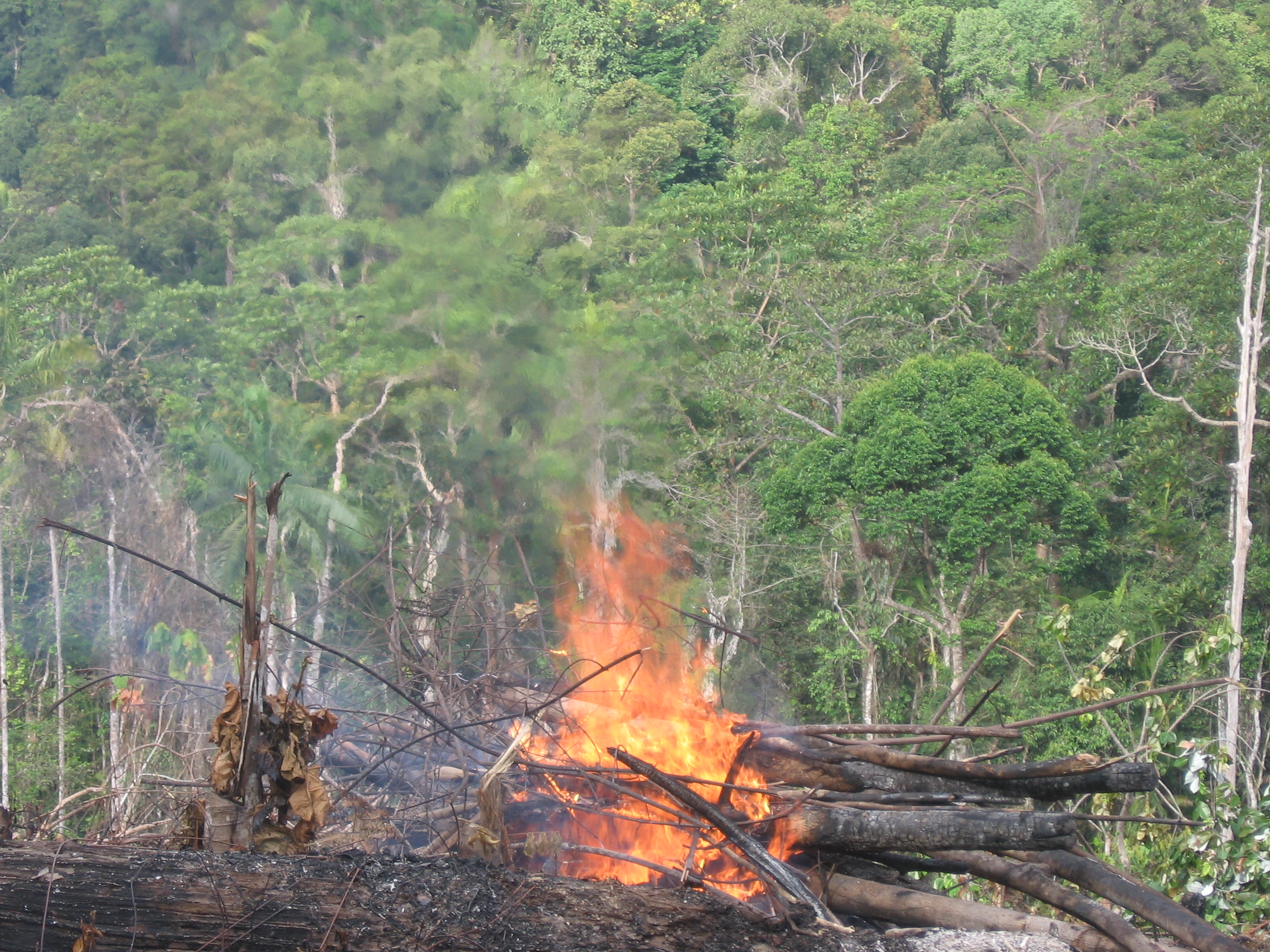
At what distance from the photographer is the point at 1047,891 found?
4.64 m

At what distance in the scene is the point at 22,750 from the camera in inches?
838

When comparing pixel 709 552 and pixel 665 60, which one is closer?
pixel 709 552

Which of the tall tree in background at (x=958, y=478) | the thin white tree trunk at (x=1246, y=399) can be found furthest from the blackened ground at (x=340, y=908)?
the thin white tree trunk at (x=1246, y=399)

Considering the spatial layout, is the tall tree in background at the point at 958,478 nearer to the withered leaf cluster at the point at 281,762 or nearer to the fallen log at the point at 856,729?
the fallen log at the point at 856,729

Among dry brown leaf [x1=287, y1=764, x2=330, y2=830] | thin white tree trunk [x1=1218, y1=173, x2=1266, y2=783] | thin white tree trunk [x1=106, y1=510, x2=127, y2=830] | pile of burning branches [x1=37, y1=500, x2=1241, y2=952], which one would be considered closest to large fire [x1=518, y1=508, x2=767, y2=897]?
pile of burning branches [x1=37, y1=500, x2=1241, y2=952]

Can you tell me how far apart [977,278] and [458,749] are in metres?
18.7

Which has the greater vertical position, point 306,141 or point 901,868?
point 306,141

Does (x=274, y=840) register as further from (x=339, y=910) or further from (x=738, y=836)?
(x=738, y=836)

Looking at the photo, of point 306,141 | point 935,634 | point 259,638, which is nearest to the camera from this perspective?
point 259,638

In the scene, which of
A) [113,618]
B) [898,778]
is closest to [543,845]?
[898,778]

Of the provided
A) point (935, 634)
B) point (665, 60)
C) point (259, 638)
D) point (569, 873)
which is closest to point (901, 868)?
point (569, 873)

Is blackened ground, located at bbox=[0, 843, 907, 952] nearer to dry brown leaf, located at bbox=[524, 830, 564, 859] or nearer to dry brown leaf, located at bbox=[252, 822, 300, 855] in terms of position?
dry brown leaf, located at bbox=[252, 822, 300, 855]

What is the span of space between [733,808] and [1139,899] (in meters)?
1.54

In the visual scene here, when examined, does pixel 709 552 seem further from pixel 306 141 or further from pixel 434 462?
pixel 306 141
